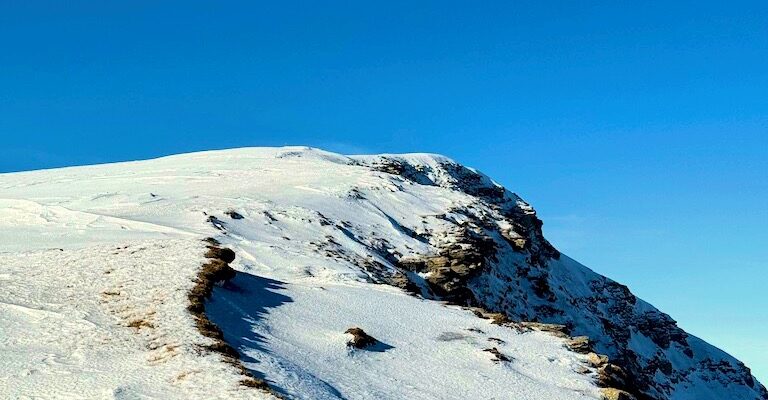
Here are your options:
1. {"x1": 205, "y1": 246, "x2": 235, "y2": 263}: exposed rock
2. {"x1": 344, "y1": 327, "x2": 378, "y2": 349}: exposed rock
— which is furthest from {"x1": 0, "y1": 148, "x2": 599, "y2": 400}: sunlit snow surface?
{"x1": 205, "y1": 246, "x2": 235, "y2": 263}: exposed rock

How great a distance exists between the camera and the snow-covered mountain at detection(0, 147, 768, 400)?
16969 mm

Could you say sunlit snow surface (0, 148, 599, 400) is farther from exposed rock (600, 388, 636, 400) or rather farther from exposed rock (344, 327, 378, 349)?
exposed rock (600, 388, 636, 400)

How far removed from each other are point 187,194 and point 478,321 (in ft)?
112

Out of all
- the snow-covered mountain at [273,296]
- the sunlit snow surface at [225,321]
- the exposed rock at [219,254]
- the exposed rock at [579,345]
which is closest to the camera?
the sunlit snow surface at [225,321]

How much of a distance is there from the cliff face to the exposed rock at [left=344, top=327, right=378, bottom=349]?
2336 cm

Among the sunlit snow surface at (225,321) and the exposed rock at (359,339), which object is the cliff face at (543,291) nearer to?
the sunlit snow surface at (225,321)

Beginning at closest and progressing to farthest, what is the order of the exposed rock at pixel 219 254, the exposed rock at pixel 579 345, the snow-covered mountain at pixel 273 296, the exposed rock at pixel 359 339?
the snow-covered mountain at pixel 273 296
the exposed rock at pixel 359 339
the exposed rock at pixel 579 345
the exposed rock at pixel 219 254

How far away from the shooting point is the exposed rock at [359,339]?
856 inches

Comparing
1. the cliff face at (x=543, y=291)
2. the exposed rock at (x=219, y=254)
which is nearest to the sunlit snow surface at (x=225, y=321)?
the exposed rock at (x=219, y=254)

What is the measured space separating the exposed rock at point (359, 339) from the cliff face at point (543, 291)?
2336cm

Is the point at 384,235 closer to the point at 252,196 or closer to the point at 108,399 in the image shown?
the point at 252,196

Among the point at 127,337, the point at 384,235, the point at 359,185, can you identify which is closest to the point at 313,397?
the point at 127,337

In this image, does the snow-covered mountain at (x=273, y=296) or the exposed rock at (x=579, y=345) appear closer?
the snow-covered mountain at (x=273, y=296)

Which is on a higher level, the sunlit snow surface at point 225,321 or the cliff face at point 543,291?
the cliff face at point 543,291
